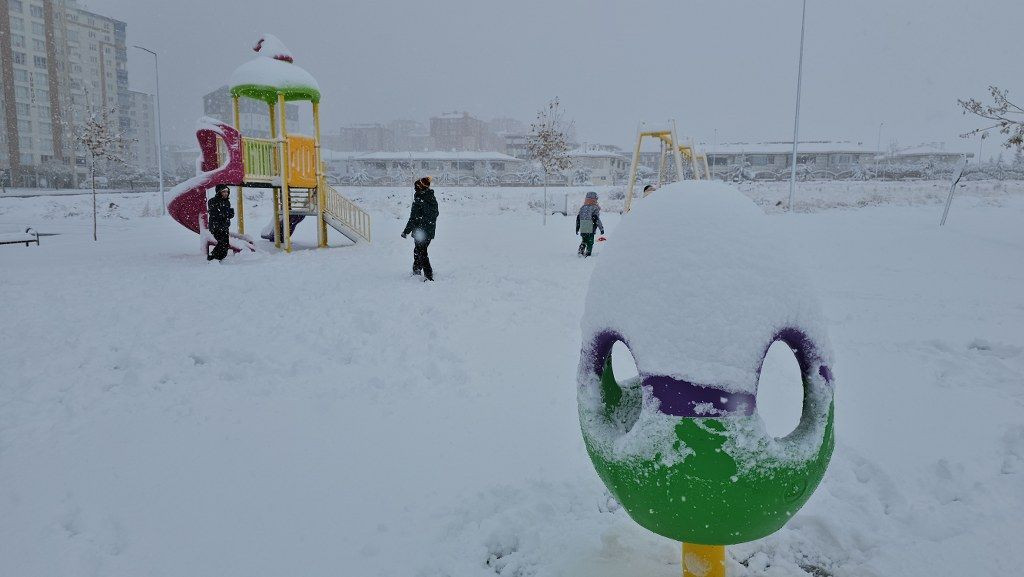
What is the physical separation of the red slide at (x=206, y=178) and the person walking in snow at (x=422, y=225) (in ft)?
16.9

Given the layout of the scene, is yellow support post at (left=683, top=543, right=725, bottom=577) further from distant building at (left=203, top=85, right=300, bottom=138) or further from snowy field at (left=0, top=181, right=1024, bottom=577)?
distant building at (left=203, top=85, right=300, bottom=138)

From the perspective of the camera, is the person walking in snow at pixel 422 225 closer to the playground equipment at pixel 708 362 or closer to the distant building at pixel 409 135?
the playground equipment at pixel 708 362

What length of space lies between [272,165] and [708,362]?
15.6 m

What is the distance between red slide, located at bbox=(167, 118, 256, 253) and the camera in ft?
43.2

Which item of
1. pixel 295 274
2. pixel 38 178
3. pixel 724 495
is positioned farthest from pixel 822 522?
pixel 38 178

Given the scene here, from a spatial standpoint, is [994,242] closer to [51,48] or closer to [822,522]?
[822,522]

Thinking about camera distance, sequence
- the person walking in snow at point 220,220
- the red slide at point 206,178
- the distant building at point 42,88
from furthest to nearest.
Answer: the distant building at point 42,88 < the red slide at point 206,178 < the person walking in snow at point 220,220

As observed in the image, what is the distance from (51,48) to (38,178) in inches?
917

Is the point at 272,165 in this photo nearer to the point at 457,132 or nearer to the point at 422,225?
the point at 422,225

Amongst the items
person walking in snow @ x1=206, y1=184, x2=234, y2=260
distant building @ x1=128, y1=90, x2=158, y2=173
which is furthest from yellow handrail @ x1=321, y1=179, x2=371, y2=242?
distant building @ x1=128, y1=90, x2=158, y2=173

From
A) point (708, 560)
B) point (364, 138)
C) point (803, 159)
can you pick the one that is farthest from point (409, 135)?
point (708, 560)

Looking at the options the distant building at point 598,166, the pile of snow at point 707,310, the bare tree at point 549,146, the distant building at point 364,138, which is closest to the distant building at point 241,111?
the distant building at point 364,138

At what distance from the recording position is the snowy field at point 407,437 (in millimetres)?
2848

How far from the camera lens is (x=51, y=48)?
65312mm
